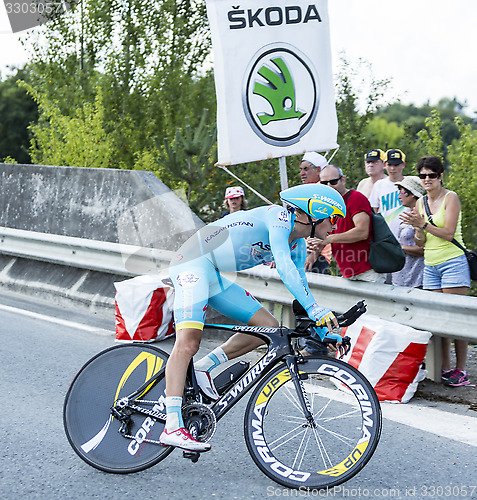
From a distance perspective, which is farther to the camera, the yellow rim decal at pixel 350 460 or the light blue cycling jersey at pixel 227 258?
the light blue cycling jersey at pixel 227 258

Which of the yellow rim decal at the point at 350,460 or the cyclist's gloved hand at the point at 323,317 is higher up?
the cyclist's gloved hand at the point at 323,317

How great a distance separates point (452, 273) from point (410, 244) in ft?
2.80

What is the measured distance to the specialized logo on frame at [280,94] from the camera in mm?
7645

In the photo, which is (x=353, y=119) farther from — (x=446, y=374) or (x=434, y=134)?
(x=446, y=374)

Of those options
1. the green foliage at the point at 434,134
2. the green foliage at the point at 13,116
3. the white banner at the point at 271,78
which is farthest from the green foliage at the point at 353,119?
the green foliage at the point at 13,116

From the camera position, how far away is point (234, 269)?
4.55 meters

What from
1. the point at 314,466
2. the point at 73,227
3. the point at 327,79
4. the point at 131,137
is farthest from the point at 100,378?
the point at 131,137

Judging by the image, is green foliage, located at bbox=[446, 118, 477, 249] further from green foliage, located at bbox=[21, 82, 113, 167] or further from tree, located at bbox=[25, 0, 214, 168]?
green foliage, located at bbox=[21, 82, 113, 167]

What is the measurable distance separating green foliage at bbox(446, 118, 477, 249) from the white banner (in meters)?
3.60

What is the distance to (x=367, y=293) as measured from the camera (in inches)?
255

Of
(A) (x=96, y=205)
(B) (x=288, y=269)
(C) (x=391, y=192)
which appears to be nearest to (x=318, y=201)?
(B) (x=288, y=269)

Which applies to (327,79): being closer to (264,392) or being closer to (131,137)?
(264,392)

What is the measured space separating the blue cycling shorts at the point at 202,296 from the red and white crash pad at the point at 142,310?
10.0ft

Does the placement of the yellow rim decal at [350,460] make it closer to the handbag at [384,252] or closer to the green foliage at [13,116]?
the handbag at [384,252]
